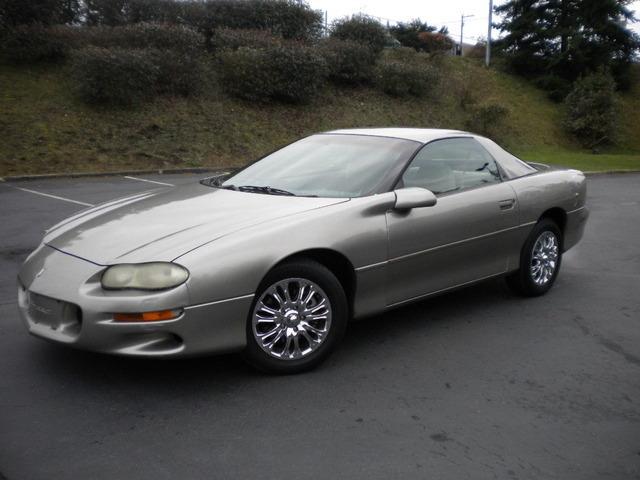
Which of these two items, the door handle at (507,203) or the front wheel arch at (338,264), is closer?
the front wheel arch at (338,264)

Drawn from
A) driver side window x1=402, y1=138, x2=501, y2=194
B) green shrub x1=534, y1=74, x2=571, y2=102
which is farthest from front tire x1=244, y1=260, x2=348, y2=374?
green shrub x1=534, y1=74, x2=571, y2=102

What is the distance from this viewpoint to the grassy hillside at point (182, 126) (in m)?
15.0

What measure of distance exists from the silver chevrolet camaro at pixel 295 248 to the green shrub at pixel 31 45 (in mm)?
14721

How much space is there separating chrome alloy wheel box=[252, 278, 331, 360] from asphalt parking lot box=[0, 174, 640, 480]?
0.18 meters

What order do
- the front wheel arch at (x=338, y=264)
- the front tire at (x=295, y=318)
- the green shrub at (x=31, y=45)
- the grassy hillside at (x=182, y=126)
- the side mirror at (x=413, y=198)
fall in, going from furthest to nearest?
the green shrub at (x=31, y=45) < the grassy hillside at (x=182, y=126) < the side mirror at (x=413, y=198) < the front wheel arch at (x=338, y=264) < the front tire at (x=295, y=318)

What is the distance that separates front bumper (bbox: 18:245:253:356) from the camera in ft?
11.8

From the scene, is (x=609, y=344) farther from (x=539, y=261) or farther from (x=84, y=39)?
(x=84, y=39)

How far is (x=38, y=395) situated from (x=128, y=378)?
477 mm

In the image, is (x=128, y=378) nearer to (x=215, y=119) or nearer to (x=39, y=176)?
(x=39, y=176)

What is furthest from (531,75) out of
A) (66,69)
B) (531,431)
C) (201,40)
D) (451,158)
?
(531,431)

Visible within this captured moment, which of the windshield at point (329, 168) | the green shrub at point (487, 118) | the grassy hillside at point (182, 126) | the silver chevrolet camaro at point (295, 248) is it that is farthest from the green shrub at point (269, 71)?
the windshield at point (329, 168)

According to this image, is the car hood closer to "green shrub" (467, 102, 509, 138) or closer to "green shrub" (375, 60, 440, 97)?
"green shrub" (375, 60, 440, 97)

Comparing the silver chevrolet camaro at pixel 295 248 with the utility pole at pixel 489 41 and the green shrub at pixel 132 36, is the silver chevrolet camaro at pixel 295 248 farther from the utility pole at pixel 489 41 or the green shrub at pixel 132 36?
the utility pole at pixel 489 41

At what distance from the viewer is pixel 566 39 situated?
28.7 m
